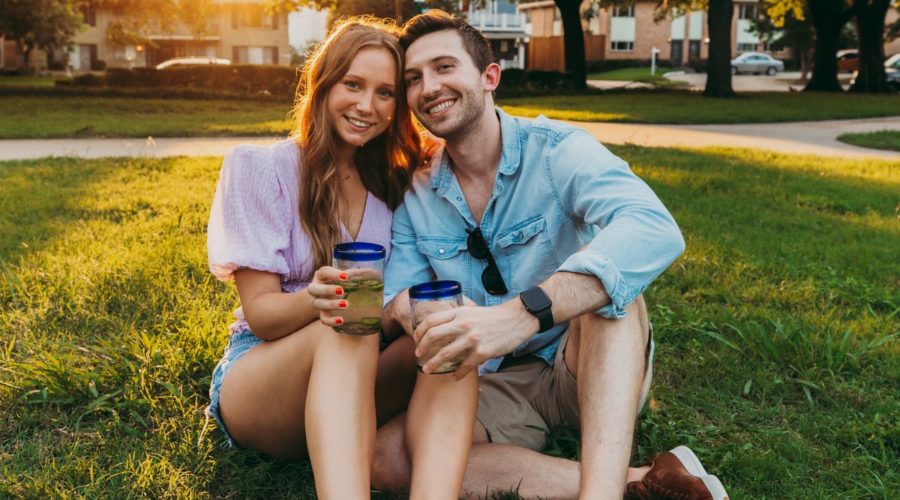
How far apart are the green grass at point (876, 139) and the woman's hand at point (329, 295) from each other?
424 inches

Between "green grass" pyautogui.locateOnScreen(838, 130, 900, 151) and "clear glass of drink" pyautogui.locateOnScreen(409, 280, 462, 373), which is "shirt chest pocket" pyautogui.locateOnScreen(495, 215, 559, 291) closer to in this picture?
"clear glass of drink" pyautogui.locateOnScreen(409, 280, 462, 373)

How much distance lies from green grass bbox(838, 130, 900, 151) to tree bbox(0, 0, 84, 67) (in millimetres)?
29699

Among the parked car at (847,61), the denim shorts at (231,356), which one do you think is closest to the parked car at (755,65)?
the parked car at (847,61)

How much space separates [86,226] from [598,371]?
14.3ft

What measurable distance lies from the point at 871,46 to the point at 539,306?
28.6 metres

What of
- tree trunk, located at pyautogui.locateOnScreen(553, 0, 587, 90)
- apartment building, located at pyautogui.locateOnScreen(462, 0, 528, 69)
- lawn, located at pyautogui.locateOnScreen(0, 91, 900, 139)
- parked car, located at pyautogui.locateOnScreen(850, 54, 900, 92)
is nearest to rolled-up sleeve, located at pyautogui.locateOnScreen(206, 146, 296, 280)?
lawn, located at pyautogui.locateOnScreen(0, 91, 900, 139)

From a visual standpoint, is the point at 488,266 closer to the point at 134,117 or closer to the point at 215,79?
the point at 134,117

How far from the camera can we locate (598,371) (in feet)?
8.05

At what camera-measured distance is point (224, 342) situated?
12.0 feet

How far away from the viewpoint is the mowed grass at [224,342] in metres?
2.80

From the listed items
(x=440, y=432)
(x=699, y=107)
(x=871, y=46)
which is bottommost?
(x=440, y=432)

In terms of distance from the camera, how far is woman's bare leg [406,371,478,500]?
232 cm

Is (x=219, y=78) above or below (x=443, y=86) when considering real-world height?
above

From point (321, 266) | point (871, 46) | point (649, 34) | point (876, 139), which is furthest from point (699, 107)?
point (649, 34)
